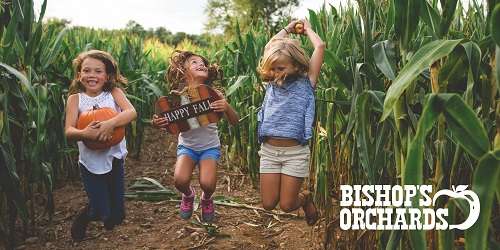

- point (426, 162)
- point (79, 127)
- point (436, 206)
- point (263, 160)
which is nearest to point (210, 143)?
point (263, 160)

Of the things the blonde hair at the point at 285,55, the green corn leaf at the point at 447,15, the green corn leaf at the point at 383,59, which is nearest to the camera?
the green corn leaf at the point at 447,15

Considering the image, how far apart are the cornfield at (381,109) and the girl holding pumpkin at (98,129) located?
0.58 ft

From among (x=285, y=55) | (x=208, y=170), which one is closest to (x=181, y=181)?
(x=208, y=170)

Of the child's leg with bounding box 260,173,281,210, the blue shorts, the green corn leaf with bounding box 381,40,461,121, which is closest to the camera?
the green corn leaf with bounding box 381,40,461,121

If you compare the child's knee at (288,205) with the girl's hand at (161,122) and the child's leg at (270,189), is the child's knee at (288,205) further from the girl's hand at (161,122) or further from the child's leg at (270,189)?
the girl's hand at (161,122)

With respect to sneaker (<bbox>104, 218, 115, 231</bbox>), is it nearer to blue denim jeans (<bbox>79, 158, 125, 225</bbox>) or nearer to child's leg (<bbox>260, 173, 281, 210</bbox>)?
blue denim jeans (<bbox>79, 158, 125, 225</bbox>)

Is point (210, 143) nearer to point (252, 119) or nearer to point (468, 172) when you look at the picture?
point (252, 119)

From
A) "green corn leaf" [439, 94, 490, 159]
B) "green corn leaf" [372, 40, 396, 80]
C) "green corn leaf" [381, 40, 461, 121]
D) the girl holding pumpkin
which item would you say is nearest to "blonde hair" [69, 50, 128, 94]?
the girl holding pumpkin

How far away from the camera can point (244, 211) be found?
338cm

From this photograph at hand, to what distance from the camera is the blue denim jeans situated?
271 cm

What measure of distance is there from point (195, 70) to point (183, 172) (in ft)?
1.71

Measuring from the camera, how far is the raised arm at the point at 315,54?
7.38ft

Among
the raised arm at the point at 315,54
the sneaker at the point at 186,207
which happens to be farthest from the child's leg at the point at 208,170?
the raised arm at the point at 315,54

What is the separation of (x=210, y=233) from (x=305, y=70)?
1.01 metres
